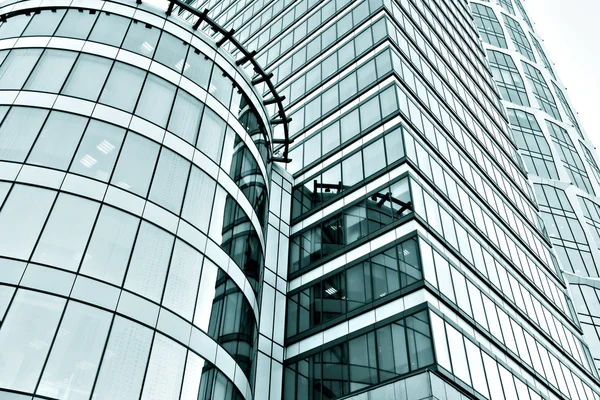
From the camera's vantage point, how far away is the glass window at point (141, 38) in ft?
84.1

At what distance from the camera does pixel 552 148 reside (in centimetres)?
5819

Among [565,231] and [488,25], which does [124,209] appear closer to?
[565,231]

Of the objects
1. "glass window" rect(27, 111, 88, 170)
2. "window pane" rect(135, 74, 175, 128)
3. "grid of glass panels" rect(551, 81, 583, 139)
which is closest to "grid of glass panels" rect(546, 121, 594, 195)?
"grid of glass panels" rect(551, 81, 583, 139)

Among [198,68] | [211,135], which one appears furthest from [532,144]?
[211,135]

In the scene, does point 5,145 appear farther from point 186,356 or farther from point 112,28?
point 186,356

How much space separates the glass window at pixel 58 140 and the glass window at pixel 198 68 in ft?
20.2

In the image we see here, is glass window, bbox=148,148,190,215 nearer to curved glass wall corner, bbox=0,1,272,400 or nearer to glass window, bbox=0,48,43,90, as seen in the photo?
curved glass wall corner, bbox=0,1,272,400

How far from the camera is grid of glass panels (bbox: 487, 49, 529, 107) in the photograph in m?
62.7

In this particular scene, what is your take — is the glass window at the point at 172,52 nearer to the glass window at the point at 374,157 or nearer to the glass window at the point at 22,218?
the glass window at the point at 22,218

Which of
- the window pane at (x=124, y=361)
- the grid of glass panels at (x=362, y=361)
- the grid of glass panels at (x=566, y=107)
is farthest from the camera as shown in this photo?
the grid of glass panels at (x=566, y=107)

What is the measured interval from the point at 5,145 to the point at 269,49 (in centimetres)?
2836

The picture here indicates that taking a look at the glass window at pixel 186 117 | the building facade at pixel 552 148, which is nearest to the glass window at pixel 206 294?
the glass window at pixel 186 117

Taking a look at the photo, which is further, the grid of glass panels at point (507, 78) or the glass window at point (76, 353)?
the grid of glass panels at point (507, 78)

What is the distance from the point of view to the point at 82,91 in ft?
75.5
